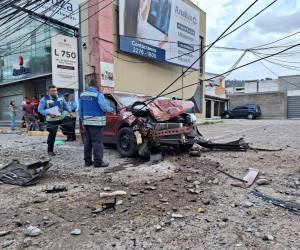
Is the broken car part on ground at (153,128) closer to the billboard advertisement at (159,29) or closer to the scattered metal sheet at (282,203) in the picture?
the scattered metal sheet at (282,203)

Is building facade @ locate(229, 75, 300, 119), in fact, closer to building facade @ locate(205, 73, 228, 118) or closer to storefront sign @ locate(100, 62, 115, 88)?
building facade @ locate(205, 73, 228, 118)

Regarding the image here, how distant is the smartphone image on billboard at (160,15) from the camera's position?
1739 centimetres

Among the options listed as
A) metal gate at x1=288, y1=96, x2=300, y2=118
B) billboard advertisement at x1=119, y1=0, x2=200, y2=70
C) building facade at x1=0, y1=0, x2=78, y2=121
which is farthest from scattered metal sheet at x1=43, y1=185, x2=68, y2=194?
metal gate at x1=288, y1=96, x2=300, y2=118

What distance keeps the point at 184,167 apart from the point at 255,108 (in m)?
31.4

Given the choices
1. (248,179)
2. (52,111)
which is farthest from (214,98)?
(248,179)

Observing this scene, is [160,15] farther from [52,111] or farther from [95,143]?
[95,143]

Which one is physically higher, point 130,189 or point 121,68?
point 121,68

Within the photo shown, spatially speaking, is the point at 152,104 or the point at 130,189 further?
the point at 152,104

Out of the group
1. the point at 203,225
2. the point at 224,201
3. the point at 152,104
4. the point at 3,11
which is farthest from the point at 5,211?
the point at 3,11

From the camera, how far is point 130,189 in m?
4.80

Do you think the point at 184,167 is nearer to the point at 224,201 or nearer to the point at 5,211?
the point at 224,201

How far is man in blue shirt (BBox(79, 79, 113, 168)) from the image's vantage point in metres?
6.32

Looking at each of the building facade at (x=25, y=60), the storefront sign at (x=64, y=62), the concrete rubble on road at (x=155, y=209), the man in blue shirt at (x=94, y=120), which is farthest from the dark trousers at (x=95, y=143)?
the building facade at (x=25, y=60)

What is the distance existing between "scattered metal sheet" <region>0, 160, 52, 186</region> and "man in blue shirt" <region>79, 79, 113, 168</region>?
3.19 ft
